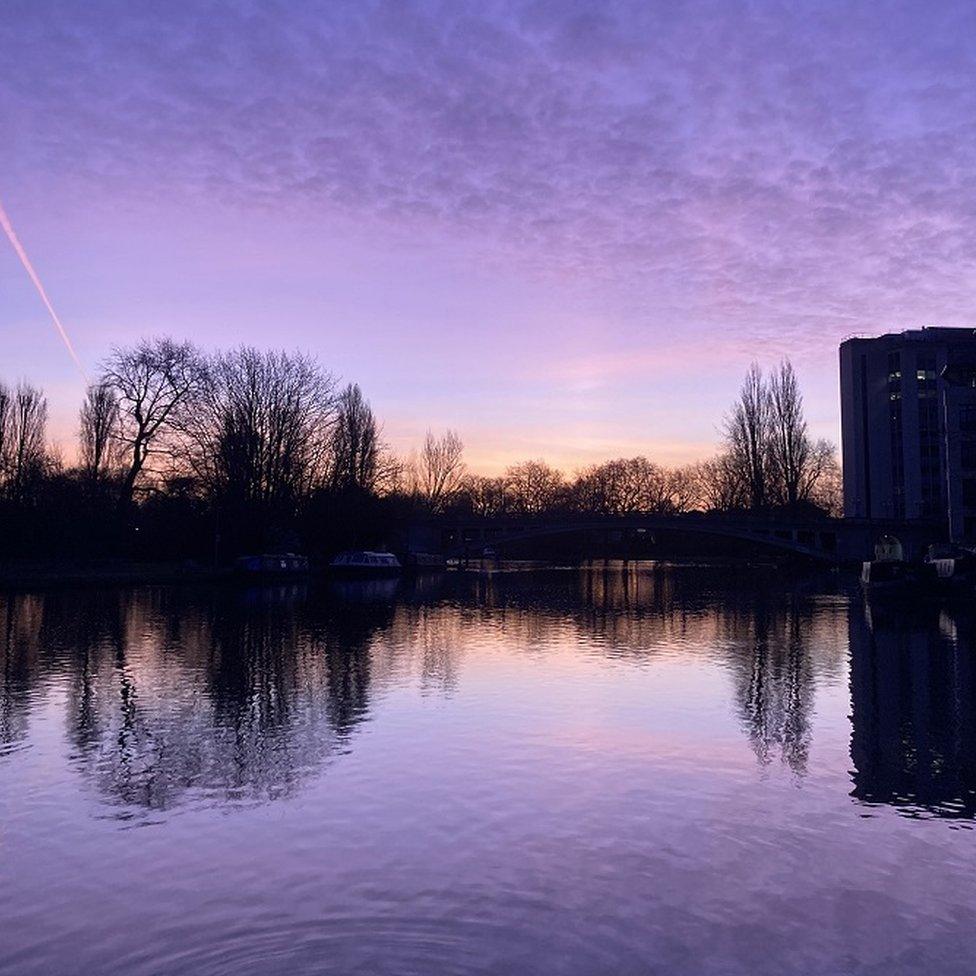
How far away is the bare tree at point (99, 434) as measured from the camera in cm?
6825

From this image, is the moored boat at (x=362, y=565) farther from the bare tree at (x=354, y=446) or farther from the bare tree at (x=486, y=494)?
the bare tree at (x=486, y=494)

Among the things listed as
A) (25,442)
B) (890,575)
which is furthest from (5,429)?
(890,575)

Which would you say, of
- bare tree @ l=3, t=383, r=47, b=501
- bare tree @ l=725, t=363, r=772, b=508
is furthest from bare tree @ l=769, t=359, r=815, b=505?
bare tree @ l=3, t=383, r=47, b=501

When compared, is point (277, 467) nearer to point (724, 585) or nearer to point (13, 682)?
point (724, 585)

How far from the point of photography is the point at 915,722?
1537cm

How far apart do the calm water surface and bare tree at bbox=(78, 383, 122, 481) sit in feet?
160

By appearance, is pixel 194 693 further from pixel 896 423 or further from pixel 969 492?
pixel 896 423

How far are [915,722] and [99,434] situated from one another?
63.9 m

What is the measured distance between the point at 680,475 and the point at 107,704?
471ft

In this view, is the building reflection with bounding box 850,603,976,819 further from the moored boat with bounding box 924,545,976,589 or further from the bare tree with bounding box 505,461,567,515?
the bare tree with bounding box 505,461,567,515

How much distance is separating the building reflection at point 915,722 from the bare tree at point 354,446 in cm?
4882

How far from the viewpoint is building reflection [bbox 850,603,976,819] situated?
1131 centimetres

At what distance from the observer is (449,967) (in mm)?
6750

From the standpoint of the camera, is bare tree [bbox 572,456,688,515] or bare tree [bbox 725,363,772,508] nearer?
bare tree [bbox 725,363,772,508]
